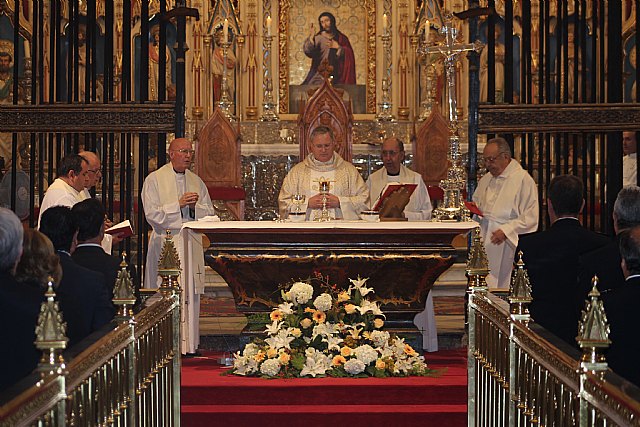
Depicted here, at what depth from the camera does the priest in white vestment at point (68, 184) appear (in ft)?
31.3

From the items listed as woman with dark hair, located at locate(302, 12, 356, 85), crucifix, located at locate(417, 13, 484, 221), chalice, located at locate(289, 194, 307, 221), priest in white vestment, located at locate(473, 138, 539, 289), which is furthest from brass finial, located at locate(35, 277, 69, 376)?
woman with dark hair, located at locate(302, 12, 356, 85)

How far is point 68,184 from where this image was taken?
971cm

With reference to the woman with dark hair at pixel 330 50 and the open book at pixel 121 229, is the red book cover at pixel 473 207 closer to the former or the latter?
the open book at pixel 121 229

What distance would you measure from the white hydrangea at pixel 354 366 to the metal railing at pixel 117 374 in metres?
1.71

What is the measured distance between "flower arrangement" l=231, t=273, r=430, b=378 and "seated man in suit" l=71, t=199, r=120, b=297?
1.84 meters

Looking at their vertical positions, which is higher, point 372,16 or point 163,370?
point 372,16

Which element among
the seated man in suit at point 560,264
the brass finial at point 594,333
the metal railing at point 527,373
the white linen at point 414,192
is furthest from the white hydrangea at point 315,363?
the brass finial at point 594,333

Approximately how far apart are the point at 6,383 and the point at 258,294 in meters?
5.49

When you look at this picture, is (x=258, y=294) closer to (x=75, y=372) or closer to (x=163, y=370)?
(x=163, y=370)

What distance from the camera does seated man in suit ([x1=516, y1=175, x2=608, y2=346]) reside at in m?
7.23

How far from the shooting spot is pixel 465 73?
14.4 m

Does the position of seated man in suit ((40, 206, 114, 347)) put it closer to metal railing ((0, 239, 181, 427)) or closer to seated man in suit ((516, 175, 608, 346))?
metal railing ((0, 239, 181, 427))

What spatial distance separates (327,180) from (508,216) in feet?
5.76

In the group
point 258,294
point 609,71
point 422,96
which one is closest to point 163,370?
point 258,294
